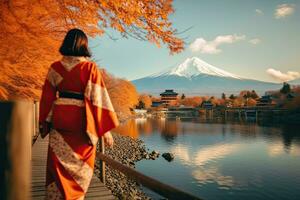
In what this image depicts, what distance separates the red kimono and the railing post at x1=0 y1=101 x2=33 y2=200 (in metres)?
1.20

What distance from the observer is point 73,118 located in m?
2.79

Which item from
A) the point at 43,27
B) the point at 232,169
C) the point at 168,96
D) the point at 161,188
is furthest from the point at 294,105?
the point at 168,96

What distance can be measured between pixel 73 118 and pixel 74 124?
58 millimetres

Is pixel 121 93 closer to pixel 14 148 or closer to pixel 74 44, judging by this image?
pixel 74 44

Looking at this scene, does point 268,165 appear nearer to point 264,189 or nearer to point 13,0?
point 264,189

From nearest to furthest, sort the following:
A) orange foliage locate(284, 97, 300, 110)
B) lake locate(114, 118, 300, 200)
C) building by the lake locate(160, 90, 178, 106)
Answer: lake locate(114, 118, 300, 200) < orange foliage locate(284, 97, 300, 110) < building by the lake locate(160, 90, 178, 106)

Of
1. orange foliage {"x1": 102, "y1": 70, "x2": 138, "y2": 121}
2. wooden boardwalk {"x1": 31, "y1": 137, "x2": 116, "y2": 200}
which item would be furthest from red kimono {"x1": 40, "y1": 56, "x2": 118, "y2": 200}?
orange foliage {"x1": 102, "y1": 70, "x2": 138, "y2": 121}

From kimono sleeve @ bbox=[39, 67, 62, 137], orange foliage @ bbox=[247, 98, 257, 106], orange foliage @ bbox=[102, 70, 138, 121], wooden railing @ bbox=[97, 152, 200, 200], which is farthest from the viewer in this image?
orange foliage @ bbox=[247, 98, 257, 106]

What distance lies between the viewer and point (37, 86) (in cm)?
877

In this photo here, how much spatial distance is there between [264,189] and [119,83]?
55.3 meters

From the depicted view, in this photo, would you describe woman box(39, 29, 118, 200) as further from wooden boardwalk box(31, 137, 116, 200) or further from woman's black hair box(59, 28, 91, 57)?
wooden boardwalk box(31, 137, 116, 200)

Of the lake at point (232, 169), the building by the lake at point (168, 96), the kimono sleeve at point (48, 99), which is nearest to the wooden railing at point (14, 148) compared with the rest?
A: the kimono sleeve at point (48, 99)

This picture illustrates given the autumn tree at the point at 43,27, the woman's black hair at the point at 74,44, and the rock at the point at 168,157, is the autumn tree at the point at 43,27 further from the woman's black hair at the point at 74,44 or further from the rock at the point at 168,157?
the rock at the point at 168,157

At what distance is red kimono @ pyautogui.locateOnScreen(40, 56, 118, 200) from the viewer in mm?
2793
